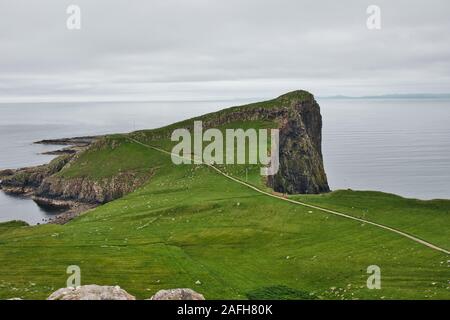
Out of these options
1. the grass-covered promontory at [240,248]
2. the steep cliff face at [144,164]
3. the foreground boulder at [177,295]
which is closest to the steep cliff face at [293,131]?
the steep cliff face at [144,164]

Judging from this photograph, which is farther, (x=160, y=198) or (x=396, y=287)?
(x=160, y=198)

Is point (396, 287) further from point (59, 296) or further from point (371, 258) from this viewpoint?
point (59, 296)

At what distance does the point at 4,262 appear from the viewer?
172ft

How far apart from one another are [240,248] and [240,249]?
38 cm

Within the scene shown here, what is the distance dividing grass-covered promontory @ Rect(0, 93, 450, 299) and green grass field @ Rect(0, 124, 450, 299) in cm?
12

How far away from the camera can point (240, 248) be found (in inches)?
2293

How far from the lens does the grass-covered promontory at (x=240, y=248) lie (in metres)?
43.4

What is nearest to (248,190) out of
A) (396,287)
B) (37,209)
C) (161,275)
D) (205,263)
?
(205,263)

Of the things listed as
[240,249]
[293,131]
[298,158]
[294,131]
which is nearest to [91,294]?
[240,249]

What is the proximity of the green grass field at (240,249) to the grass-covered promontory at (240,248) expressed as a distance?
12 centimetres

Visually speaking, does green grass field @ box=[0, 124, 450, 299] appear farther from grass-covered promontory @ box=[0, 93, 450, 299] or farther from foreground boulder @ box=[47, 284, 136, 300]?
foreground boulder @ box=[47, 284, 136, 300]

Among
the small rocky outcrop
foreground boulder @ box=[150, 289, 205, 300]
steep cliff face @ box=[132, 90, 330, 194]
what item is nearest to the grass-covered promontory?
foreground boulder @ box=[150, 289, 205, 300]
